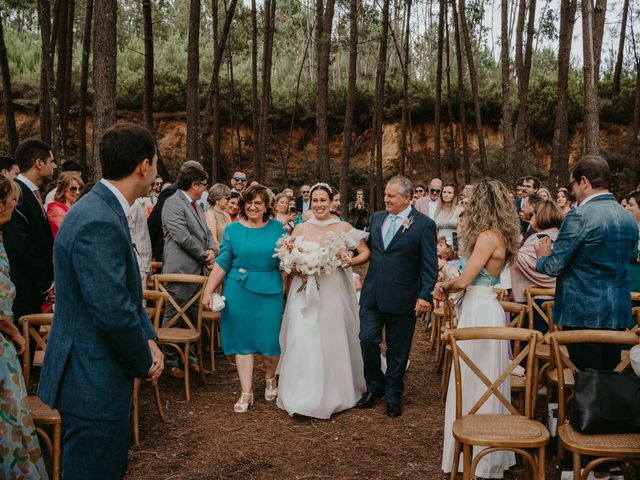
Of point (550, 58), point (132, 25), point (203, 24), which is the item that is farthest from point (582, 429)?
point (132, 25)

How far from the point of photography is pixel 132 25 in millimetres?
40750

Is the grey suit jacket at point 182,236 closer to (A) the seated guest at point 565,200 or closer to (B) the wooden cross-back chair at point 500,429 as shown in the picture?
(B) the wooden cross-back chair at point 500,429

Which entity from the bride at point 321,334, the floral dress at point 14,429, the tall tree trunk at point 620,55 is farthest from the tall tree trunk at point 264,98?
the floral dress at point 14,429

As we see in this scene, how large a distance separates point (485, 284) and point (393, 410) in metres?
1.78

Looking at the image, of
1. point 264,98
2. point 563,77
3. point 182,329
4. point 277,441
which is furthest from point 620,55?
point 277,441

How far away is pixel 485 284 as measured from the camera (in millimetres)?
4391

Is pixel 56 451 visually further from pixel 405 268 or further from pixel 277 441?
pixel 405 268

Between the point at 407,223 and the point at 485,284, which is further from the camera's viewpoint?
the point at 407,223

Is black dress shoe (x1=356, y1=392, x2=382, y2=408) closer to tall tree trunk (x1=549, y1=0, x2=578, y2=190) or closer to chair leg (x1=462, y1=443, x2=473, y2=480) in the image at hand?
chair leg (x1=462, y1=443, x2=473, y2=480)

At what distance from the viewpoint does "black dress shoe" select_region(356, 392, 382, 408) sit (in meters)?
5.73

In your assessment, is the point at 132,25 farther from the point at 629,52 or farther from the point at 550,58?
the point at 629,52

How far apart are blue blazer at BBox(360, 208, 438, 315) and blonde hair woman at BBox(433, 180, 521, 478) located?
2.88 ft

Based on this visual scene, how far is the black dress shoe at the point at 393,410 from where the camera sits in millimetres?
5508

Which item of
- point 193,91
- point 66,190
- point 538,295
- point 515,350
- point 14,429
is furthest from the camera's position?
point 193,91
